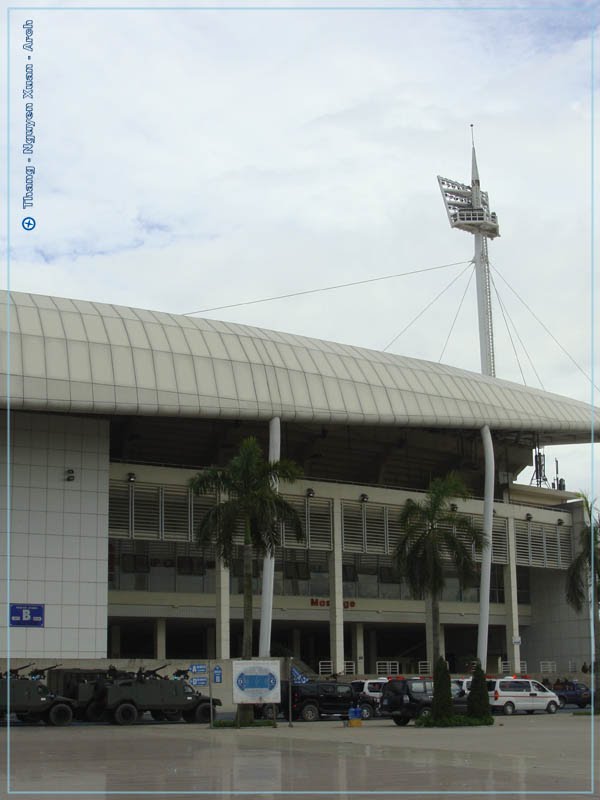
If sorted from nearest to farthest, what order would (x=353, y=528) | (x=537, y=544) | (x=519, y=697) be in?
(x=519, y=697)
(x=353, y=528)
(x=537, y=544)

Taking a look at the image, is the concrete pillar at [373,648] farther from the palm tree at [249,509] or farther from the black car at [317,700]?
the palm tree at [249,509]

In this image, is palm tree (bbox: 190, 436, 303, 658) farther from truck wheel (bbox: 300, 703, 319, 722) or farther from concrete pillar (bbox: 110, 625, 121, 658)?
concrete pillar (bbox: 110, 625, 121, 658)

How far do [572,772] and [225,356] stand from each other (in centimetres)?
3563

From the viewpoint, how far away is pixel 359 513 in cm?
6519

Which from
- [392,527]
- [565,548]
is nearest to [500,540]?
[565,548]

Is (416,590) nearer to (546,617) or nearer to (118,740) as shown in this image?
(118,740)

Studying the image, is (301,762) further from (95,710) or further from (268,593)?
(268,593)

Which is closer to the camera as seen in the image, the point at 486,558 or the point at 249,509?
the point at 249,509

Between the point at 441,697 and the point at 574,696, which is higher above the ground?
the point at 441,697

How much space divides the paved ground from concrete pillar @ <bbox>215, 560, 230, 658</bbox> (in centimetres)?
2043

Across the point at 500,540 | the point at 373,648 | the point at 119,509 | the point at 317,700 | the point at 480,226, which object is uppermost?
the point at 480,226

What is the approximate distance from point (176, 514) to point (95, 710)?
17287 millimetres

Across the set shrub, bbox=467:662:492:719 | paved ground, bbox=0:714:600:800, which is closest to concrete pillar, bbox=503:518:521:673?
shrub, bbox=467:662:492:719

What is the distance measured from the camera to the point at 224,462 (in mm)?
63656
